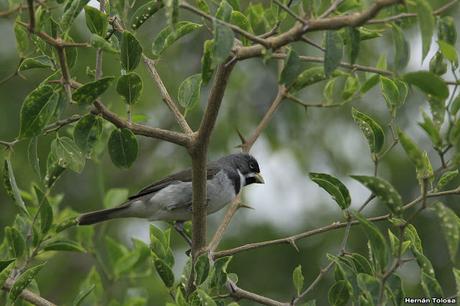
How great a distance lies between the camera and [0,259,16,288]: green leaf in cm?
432

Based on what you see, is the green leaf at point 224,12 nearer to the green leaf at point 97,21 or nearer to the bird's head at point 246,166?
the green leaf at point 97,21

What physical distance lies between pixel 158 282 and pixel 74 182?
7.92ft

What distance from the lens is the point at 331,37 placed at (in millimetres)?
3523

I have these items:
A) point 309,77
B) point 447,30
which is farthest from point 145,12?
point 447,30

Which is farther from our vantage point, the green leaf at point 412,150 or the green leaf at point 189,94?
the green leaf at point 189,94

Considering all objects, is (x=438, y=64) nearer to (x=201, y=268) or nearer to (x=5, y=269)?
(x=201, y=268)

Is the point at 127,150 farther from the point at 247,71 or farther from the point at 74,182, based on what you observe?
the point at 247,71

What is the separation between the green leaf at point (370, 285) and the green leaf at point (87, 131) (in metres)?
1.42

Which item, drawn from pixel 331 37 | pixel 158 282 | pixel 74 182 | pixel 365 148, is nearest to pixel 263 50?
pixel 331 37

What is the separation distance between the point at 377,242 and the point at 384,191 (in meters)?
0.30

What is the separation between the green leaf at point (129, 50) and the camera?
3965 mm

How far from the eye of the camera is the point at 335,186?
4141mm

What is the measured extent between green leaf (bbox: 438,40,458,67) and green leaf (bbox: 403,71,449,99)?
0.21m

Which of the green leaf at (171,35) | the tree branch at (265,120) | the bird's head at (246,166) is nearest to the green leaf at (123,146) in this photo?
the green leaf at (171,35)
